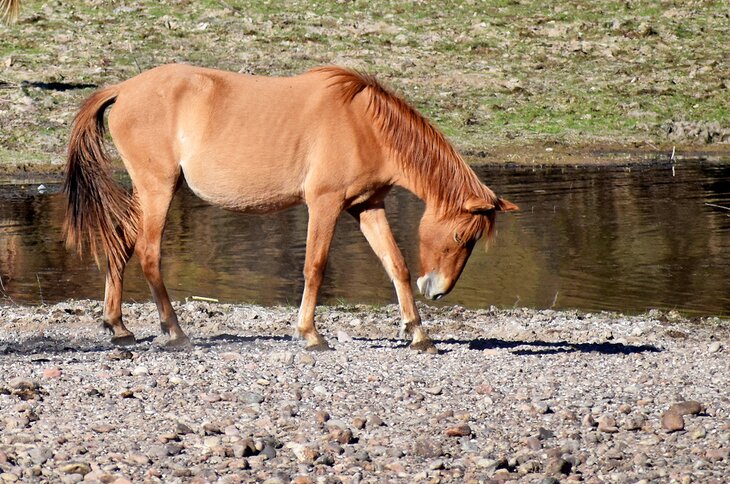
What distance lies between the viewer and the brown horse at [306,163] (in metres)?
8.57

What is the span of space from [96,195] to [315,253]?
1.77 m

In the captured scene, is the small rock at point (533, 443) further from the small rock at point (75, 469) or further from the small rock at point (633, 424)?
the small rock at point (75, 469)

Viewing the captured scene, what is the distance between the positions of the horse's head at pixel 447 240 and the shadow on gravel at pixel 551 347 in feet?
1.97

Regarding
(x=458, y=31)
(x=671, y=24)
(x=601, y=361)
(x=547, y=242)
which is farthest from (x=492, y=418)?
(x=671, y=24)

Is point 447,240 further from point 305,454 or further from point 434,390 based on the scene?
point 305,454

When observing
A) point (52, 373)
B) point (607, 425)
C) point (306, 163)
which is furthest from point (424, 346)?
point (52, 373)

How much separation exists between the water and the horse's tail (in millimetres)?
3043

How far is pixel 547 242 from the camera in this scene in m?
15.0

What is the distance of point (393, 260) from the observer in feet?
28.8

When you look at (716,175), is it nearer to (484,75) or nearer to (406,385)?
(484,75)

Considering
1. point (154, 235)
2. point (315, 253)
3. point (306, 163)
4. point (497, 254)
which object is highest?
point (306, 163)

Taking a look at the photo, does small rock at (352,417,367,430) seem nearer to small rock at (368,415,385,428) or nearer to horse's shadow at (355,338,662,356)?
small rock at (368,415,385,428)

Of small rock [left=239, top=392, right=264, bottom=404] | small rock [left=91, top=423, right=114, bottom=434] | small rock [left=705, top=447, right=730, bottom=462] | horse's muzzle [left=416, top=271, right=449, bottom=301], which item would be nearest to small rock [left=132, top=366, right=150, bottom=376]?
small rock [left=239, top=392, right=264, bottom=404]

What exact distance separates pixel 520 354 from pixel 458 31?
68.3ft
